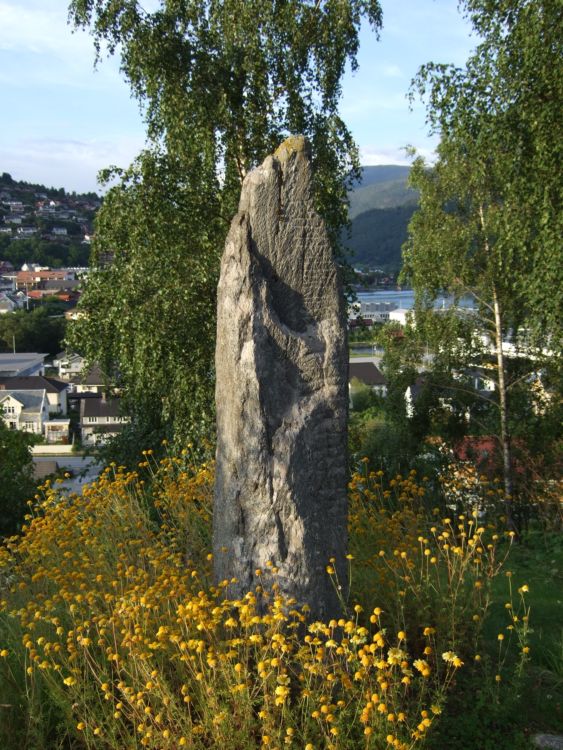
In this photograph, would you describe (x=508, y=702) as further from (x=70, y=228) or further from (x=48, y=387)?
(x=70, y=228)

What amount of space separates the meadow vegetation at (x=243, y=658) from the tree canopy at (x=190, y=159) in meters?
3.68

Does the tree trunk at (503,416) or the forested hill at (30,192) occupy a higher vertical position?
the forested hill at (30,192)

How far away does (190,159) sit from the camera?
30.8ft

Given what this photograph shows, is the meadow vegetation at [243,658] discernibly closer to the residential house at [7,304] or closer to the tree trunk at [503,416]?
the tree trunk at [503,416]

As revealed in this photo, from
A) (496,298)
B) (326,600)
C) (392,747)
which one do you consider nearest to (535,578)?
(326,600)

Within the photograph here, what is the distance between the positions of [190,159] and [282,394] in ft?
19.7

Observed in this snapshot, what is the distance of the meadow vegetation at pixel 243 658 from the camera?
345cm

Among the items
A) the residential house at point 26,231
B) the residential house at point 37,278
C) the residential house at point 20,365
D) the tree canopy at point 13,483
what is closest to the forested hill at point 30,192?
the residential house at point 26,231

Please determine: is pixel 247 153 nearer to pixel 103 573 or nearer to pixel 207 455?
pixel 207 455

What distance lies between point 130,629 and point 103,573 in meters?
1.15

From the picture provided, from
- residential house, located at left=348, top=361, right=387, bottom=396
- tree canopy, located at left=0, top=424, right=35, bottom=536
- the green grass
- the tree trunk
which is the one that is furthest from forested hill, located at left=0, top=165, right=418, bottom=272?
the green grass

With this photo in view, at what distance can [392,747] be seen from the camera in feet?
11.0

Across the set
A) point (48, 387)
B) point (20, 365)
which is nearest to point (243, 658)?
point (48, 387)

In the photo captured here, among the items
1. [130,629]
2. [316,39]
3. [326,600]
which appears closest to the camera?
[130,629]
